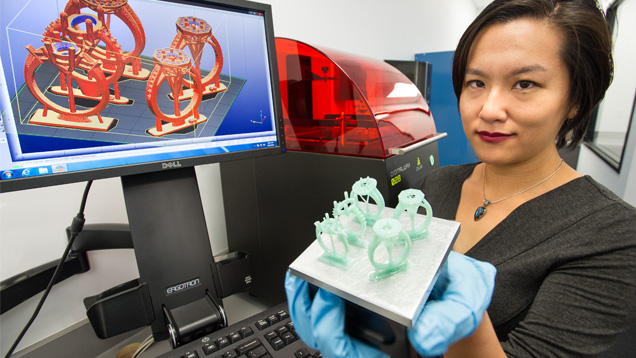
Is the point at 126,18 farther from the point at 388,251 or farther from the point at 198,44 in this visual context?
the point at 388,251

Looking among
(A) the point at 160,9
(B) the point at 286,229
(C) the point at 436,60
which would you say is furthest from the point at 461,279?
(C) the point at 436,60

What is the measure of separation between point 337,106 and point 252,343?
58 cm

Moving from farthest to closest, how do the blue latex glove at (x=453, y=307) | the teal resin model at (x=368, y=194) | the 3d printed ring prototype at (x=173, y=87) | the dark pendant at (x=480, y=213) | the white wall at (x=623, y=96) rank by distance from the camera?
the white wall at (x=623, y=96)
the dark pendant at (x=480, y=213)
the 3d printed ring prototype at (x=173, y=87)
the teal resin model at (x=368, y=194)
the blue latex glove at (x=453, y=307)

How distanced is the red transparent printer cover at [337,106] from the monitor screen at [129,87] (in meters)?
0.20

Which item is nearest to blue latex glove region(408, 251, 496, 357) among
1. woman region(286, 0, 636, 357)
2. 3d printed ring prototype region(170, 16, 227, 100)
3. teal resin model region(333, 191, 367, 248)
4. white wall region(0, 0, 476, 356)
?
woman region(286, 0, 636, 357)

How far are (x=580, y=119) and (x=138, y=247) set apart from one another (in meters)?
0.90

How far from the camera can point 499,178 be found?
728 millimetres

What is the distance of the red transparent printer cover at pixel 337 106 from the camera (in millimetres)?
776

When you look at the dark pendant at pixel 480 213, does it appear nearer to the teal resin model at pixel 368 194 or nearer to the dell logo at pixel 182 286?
the teal resin model at pixel 368 194

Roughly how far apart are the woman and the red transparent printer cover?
20cm

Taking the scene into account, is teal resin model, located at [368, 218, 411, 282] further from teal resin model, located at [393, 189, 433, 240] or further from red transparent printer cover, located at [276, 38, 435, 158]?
red transparent printer cover, located at [276, 38, 435, 158]

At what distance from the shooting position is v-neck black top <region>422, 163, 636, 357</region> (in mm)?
479

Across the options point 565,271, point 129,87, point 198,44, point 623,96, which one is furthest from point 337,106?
point 623,96

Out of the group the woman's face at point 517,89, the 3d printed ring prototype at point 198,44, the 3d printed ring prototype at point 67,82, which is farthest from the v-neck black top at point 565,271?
the 3d printed ring prototype at point 67,82
